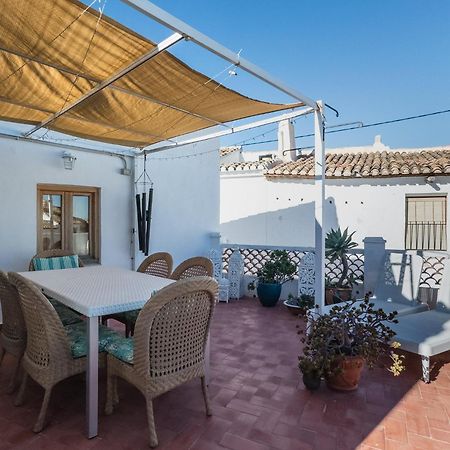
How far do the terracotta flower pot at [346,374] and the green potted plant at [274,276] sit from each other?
340 cm

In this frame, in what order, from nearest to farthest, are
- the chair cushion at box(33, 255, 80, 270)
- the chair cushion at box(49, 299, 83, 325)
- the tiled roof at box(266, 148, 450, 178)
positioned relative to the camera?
the chair cushion at box(49, 299, 83, 325) < the chair cushion at box(33, 255, 80, 270) < the tiled roof at box(266, 148, 450, 178)

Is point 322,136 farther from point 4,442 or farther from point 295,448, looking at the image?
point 4,442

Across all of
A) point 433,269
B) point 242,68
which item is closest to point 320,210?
point 242,68

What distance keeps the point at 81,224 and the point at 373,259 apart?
17.0ft

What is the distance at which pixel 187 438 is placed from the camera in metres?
2.63

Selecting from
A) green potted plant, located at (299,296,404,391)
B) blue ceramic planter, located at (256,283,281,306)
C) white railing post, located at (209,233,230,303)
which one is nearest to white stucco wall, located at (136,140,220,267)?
white railing post, located at (209,233,230,303)

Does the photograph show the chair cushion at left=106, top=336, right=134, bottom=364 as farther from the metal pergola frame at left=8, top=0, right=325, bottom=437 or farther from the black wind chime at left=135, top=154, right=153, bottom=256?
the black wind chime at left=135, top=154, right=153, bottom=256

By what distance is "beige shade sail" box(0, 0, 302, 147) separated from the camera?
2535 mm

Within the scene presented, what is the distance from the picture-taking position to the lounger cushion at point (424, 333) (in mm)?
3623

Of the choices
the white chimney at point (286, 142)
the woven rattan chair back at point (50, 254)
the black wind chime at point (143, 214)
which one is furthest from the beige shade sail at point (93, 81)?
the white chimney at point (286, 142)

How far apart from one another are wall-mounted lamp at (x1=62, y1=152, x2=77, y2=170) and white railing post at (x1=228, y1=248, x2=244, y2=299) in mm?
3712

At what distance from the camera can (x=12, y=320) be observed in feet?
10.8

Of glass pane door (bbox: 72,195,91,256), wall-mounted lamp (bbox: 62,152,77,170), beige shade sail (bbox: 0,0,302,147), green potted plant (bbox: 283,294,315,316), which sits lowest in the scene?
green potted plant (bbox: 283,294,315,316)

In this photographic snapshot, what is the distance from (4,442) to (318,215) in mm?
3840
